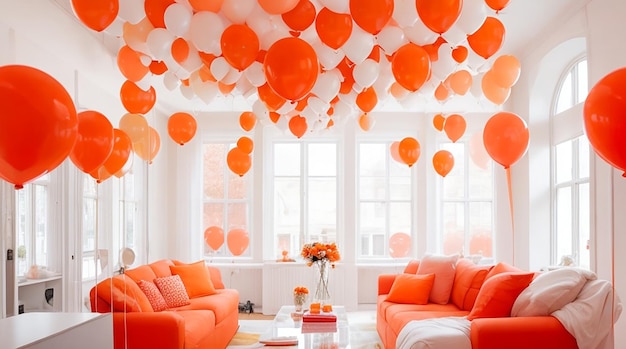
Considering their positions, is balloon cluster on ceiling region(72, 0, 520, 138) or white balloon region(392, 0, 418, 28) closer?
balloon cluster on ceiling region(72, 0, 520, 138)

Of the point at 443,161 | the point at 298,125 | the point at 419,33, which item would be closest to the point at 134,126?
the point at 298,125

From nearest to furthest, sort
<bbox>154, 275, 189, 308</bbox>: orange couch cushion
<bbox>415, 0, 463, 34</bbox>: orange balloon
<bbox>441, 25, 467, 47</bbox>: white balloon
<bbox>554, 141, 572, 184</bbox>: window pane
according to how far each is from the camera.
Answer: <bbox>415, 0, 463, 34</bbox>: orange balloon < <bbox>441, 25, 467, 47</bbox>: white balloon < <bbox>154, 275, 189, 308</bbox>: orange couch cushion < <bbox>554, 141, 572, 184</bbox>: window pane

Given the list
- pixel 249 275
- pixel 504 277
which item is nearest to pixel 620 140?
pixel 504 277

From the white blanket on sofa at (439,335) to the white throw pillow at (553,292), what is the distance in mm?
399

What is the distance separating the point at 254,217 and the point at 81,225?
2.90 m

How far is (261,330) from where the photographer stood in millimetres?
6020

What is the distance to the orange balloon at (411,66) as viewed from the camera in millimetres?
3352

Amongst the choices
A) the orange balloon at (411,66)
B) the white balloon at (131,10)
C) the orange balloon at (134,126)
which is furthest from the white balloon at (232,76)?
the orange balloon at (134,126)

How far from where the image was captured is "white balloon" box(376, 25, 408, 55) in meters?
3.55

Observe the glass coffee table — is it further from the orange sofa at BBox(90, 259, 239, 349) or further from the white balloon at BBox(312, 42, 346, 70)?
the white balloon at BBox(312, 42, 346, 70)

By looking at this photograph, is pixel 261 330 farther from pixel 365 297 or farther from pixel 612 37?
pixel 612 37

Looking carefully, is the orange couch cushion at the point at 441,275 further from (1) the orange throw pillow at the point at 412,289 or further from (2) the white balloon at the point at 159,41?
(2) the white balloon at the point at 159,41

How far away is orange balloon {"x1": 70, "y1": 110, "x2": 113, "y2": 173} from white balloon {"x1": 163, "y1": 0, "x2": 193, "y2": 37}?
0.74 m

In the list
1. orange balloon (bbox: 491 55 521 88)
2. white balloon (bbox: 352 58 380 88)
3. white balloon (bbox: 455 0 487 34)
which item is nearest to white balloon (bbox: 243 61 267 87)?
white balloon (bbox: 352 58 380 88)
